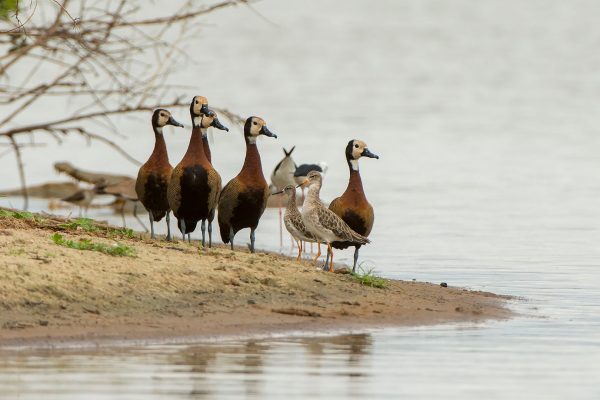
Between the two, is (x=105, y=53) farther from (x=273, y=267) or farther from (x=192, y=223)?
(x=192, y=223)

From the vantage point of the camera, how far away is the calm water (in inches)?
376

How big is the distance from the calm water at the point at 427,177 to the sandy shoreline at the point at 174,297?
43 centimetres

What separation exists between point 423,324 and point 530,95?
3172cm

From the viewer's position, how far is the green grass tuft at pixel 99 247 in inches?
494


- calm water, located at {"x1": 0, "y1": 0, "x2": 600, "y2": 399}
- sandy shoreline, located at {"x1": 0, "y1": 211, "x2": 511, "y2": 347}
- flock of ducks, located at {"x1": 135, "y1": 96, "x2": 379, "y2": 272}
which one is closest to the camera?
calm water, located at {"x1": 0, "y1": 0, "x2": 600, "y2": 399}

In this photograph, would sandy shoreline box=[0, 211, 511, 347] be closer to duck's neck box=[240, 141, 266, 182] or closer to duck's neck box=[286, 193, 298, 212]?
duck's neck box=[286, 193, 298, 212]

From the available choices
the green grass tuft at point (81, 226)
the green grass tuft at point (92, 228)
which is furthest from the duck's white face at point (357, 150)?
the green grass tuft at point (81, 226)

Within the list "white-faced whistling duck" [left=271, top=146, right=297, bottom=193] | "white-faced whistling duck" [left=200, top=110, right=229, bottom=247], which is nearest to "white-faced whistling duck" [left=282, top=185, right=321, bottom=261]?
"white-faced whistling duck" [left=200, top=110, right=229, bottom=247]

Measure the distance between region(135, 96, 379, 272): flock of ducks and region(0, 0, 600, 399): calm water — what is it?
58.0 inches

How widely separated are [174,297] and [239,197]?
2.67 meters

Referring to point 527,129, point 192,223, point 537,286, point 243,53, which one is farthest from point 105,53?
point 243,53

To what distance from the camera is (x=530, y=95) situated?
1695 inches

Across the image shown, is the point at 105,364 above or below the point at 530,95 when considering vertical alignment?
below

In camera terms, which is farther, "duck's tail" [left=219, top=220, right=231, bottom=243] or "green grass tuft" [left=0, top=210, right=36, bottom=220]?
"duck's tail" [left=219, top=220, right=231, bottom=243]
